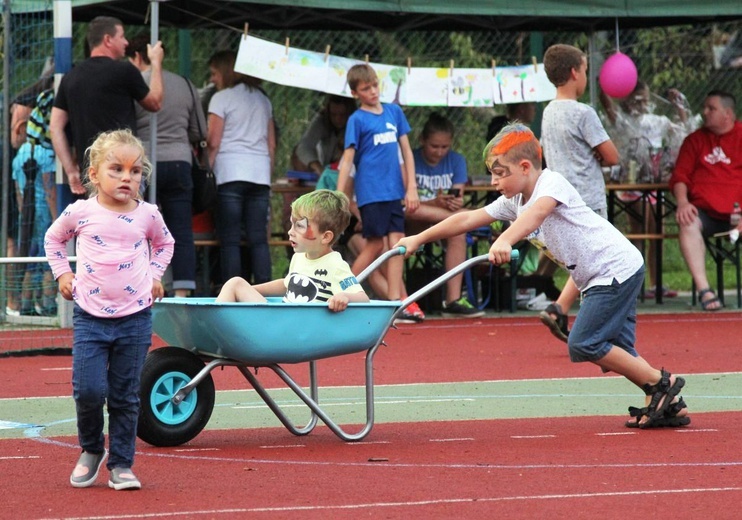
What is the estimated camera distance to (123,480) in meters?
5.15

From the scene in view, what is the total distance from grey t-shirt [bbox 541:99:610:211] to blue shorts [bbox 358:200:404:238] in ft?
6.38

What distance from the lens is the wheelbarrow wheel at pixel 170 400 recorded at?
6004 millimetres

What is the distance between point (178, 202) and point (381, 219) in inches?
64.8

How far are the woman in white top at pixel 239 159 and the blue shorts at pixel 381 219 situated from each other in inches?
36.9

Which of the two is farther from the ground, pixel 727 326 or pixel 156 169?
pixel 156 169

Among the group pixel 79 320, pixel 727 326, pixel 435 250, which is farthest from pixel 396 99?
pixel 79 320

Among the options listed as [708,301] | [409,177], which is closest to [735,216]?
[708,301]

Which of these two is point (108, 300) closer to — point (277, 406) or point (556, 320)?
point (277, 406)

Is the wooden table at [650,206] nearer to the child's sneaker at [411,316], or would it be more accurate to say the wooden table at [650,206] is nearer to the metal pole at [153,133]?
the child's sneaker at [411,316]

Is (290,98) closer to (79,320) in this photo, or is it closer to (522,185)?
(522,185)

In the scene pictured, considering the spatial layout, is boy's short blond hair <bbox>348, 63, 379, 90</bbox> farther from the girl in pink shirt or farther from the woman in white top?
the girl in pink shirt

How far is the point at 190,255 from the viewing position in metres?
11.5

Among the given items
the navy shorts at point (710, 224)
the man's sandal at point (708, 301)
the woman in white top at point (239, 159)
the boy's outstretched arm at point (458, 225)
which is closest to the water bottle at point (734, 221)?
the navy shorts at point (710, 224)

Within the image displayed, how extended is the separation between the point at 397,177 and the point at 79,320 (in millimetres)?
6692
